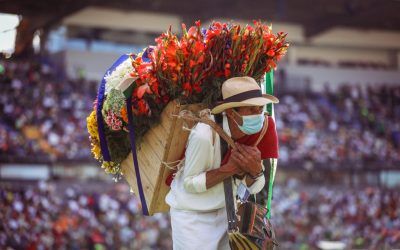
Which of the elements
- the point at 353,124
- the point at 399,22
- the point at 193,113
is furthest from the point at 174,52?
the point at 399,22

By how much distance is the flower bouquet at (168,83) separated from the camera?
370cm

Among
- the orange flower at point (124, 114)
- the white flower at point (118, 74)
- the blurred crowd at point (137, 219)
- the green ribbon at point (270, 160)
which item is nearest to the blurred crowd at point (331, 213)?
the blurred crowd at point (137, 219)

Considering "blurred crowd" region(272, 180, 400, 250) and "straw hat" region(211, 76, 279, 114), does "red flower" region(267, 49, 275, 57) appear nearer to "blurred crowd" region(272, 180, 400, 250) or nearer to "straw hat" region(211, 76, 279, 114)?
"straw hat" region(211, 76, 279, 114)

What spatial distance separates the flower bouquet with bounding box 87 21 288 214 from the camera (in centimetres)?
370

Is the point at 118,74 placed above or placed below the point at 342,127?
above

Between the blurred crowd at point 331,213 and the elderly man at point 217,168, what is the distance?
11088 mm

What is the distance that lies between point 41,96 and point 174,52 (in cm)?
1363

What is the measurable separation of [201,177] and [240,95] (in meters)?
0.47

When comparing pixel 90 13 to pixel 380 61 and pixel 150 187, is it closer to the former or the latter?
pixel 380 61

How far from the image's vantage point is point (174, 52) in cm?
371

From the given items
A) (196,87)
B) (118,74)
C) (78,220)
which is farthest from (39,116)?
(196,87)

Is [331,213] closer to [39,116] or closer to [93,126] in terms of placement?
[39,116]

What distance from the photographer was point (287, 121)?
20641 mm

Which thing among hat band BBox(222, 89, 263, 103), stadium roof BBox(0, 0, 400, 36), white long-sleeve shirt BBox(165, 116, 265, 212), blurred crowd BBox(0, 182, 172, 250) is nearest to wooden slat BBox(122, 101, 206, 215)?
white long-sleeve shirt BBox(165, 116, 265, 212)
